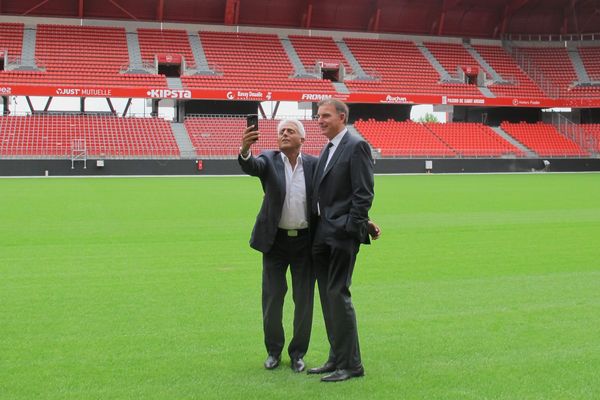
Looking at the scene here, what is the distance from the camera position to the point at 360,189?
508 cm

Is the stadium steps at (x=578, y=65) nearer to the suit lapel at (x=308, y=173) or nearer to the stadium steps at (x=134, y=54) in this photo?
the stadium steps at (x=134, y=54)

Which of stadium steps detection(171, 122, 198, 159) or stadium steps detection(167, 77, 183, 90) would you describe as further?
stadium steps detection(167, 77, 183, 90)

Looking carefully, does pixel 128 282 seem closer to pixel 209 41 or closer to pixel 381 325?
pixel 381 325

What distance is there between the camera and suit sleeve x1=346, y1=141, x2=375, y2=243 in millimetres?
5062

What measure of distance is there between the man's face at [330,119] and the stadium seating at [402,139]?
37870mm

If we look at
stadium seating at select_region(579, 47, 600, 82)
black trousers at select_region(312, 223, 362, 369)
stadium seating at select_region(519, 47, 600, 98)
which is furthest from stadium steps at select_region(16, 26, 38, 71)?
black trousers at select_region(312, 223, 362, 369)

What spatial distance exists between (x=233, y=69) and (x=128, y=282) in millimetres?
39404

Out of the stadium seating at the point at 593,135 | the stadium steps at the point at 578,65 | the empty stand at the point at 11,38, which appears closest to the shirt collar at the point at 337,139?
the empty stand at the point at 11,38

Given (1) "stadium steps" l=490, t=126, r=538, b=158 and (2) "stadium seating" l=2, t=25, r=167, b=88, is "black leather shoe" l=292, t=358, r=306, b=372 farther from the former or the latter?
(1) "stadium steps" l=490, t=126, r=538, b=158

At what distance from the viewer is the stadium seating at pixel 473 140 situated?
4569 cm

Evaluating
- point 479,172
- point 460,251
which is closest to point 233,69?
point 479,172

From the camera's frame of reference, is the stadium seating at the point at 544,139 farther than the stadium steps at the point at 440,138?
Yes

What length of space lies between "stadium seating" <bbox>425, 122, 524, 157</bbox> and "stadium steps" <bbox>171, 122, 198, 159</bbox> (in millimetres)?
15972

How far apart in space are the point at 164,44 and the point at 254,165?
44286 mm
